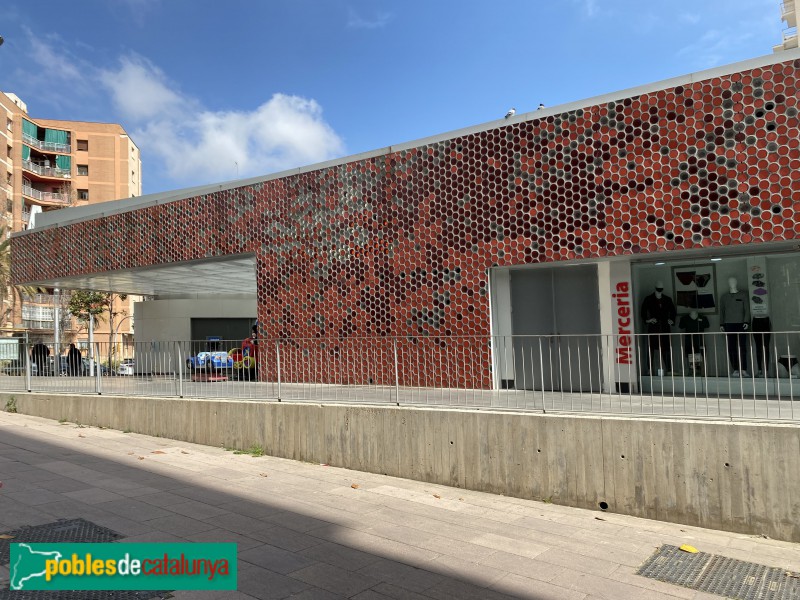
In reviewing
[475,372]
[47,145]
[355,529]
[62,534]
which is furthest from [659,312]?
[47,145]

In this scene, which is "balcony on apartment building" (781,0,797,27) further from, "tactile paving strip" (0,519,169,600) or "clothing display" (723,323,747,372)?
"tactile paving strip" (0,519,169,600)

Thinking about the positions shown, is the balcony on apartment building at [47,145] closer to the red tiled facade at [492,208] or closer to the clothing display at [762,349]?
the red tiled facade at [492,208]

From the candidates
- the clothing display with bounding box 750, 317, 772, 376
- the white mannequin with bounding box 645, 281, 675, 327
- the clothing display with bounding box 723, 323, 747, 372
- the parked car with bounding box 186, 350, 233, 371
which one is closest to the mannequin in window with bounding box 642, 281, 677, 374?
the white mannequin with bounding box 645, 281, 675, 327

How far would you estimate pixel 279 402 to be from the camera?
404 inches

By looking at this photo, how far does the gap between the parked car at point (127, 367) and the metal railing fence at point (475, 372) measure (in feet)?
0.08

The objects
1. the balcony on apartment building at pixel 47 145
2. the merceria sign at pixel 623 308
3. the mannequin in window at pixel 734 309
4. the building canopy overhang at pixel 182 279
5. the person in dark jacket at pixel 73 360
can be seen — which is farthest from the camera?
the balcony on apartment building at pixel 47 145

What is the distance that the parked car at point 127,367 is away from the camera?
12.1 meters

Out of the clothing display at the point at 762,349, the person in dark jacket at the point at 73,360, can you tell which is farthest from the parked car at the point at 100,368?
the clothing display at the point at 762,349

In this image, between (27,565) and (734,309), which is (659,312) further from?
(27,565)

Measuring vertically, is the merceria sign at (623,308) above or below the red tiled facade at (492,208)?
below

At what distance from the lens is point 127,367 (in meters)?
12.1

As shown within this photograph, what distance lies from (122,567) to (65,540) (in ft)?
3.09

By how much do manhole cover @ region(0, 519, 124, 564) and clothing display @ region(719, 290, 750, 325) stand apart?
960cm

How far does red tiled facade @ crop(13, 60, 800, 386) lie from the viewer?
9414mm
